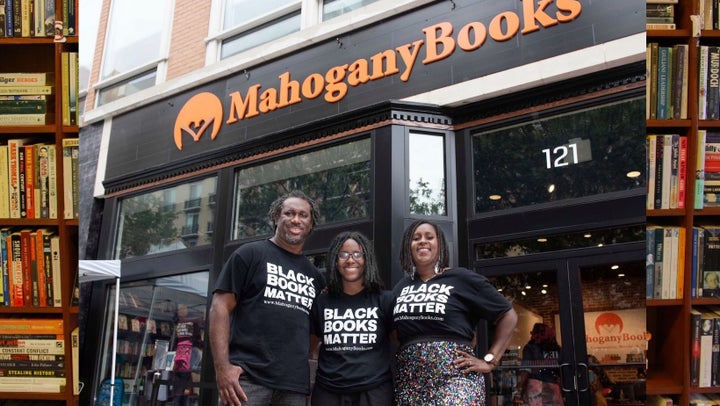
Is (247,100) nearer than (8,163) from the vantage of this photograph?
No

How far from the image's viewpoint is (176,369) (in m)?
1.65

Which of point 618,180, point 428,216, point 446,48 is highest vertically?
point 446,48

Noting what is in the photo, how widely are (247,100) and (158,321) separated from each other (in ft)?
2.36

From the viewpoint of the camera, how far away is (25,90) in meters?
1.52

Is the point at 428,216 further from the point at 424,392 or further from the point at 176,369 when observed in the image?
the point at 176,369

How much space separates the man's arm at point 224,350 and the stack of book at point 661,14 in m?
1.40

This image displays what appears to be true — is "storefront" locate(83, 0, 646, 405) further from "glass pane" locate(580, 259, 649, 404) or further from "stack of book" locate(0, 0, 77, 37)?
"stack of book" locate(0, 0, 77, 37)

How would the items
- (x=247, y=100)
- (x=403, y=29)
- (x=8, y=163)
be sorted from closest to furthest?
(x=8, y=163)
(x=403, y=29)
(x=247, y=100)

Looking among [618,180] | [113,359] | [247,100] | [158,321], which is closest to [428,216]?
[618,180]

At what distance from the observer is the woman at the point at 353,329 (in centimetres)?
151

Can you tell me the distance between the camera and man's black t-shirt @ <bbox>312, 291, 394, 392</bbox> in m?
1.51

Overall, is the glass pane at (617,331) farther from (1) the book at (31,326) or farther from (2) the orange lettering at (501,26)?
(1) the book at (31,326)

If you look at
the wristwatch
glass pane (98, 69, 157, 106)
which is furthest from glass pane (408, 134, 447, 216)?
glass pane (98, 69, 157, 106)

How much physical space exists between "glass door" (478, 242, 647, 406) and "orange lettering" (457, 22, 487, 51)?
0.62 meters
